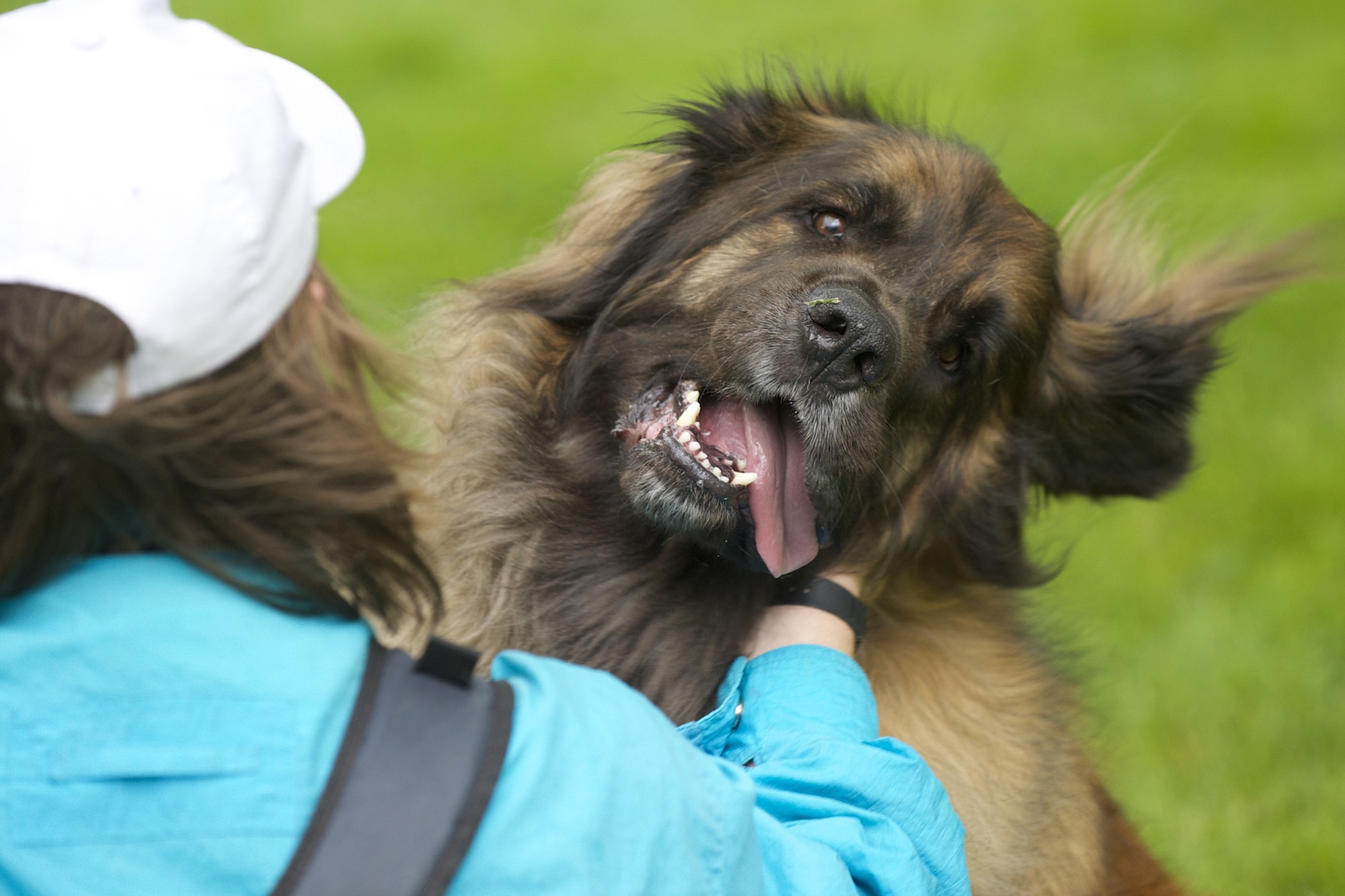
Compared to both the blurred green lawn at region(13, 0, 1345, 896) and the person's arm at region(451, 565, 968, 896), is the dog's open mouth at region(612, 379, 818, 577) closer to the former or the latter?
the person's arm at region(451, 565, 968, 896)

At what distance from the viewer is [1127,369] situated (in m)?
3.31

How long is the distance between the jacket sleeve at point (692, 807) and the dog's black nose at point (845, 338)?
0.70m

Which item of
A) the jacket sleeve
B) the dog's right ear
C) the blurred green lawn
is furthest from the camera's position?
the blurred green lawn

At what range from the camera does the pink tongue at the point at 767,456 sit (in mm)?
2795

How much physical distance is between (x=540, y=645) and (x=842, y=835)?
1.05 meters

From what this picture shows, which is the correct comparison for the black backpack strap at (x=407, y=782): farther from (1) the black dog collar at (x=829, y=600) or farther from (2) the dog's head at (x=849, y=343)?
(1) the black dog collar at (x=829, y=600)

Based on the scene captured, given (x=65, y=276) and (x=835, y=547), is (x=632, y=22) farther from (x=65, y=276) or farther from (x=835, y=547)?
(x=65, y=276)

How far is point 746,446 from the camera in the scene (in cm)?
283

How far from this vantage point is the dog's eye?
298 centimetres

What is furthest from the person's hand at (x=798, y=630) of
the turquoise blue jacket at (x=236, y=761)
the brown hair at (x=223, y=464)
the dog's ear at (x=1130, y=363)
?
the brown hair at (x=223, y=464)

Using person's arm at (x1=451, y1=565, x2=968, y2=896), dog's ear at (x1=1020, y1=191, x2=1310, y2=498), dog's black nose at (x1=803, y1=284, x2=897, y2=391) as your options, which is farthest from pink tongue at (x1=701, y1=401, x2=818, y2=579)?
dog's ear at (x1=1020, y1=191, x2=1310, y2=498)

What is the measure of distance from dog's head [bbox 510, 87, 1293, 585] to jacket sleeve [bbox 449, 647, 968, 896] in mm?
660

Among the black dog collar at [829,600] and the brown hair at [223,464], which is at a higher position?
the brown hair at [223,464]

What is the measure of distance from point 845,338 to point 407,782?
1474 millimetres
